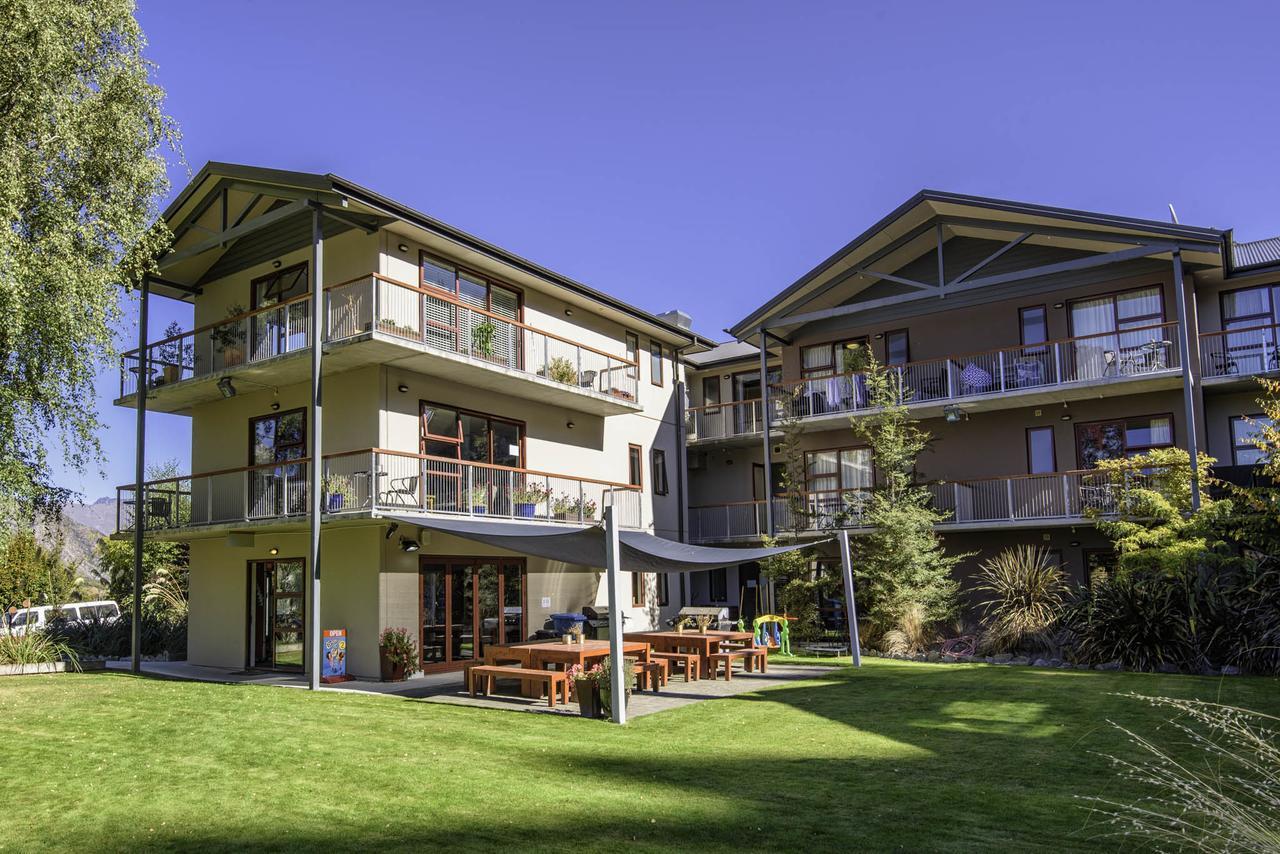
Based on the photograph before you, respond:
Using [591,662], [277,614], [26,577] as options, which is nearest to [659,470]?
[277,614]

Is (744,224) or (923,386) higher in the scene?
(744,224)

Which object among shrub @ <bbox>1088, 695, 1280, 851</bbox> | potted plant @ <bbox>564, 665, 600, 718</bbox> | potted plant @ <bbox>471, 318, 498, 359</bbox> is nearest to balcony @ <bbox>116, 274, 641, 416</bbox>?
A: potted plant @ <bbox>471, 318, 498, 359</bbox>

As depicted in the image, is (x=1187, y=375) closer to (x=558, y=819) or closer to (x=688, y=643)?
(x=688, y=643)

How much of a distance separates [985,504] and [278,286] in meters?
15.8

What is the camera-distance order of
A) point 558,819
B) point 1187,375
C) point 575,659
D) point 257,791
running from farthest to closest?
point 1187,375
point 575,659
point 257,791
point 558,819

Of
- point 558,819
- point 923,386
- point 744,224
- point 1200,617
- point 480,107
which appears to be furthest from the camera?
point 923,386

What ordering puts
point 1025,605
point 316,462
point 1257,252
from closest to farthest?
point 316,462, point 1025,605, point 1257,252

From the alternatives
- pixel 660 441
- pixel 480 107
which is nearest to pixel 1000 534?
pixel 660 441

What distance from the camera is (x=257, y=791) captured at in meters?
6.92

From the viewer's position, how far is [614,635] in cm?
1105

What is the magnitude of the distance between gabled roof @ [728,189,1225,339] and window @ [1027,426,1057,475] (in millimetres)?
4345

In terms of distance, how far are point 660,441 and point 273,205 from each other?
11.5 metres

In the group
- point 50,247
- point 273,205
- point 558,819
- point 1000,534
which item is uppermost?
point 273,205

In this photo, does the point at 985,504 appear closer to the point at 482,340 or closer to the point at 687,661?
the point at 687,661
